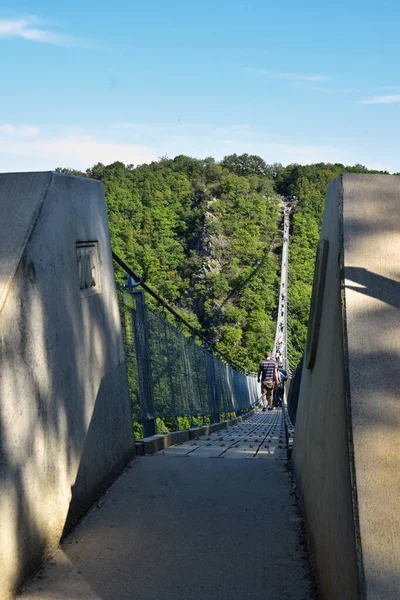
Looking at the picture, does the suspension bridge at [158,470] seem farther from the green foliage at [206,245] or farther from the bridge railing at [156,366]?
the green foliage at [206,245]

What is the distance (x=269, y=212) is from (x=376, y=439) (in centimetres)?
11211

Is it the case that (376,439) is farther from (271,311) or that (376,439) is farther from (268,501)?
(271,311)

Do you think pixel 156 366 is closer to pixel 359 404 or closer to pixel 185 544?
pixel 185 544

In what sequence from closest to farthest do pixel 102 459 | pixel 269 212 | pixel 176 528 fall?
pixel 176 528 → pixel 102 459 → pixel 269 212

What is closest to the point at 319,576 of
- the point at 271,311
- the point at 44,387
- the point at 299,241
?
the point at 44,387

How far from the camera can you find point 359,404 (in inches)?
75.9

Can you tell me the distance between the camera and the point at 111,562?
9.24 ft

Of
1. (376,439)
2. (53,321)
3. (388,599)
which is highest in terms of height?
(53,321)

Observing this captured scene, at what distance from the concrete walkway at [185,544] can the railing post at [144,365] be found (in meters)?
1.44

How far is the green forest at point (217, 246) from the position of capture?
278ft

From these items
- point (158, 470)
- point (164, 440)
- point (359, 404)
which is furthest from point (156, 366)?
point (359, 404)

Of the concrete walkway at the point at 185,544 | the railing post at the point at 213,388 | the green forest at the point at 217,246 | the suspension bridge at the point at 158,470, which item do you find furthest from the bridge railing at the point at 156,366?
the green forest at the point at 217,246

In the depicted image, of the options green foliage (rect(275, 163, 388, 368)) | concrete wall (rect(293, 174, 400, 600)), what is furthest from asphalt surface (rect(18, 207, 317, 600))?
green foliage (rect(275, 163, 388, 368))

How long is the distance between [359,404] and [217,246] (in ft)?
321
